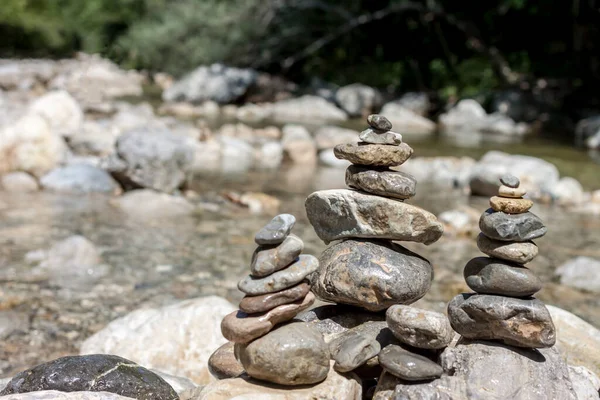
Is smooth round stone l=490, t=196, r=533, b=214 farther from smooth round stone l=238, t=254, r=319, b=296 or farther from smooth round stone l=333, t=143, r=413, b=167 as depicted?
smooth round stone l=238, t=254, r=319, b=296

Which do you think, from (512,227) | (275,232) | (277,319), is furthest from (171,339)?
(512,227)

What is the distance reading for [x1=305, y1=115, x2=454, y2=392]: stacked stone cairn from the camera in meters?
3.52

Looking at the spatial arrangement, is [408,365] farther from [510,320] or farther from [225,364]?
[225,364]

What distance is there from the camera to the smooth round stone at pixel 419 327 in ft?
10.5

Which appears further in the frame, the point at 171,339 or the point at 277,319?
the point at 171,339

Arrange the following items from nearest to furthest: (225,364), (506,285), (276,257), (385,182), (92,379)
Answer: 1. (276,257)
2. (506,285)
3. (92,379)
4. (385,182)
5. (225,364)

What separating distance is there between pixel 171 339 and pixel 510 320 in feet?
8.21

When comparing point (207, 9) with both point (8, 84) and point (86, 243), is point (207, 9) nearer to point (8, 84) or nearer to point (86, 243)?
point (8, 84)

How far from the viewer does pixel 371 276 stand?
355 cm

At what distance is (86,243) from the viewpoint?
708 centimetres

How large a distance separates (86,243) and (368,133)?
4.31 meters

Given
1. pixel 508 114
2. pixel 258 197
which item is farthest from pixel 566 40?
pixel 258 197

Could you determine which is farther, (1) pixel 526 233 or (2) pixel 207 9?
(2) pixel 207 9

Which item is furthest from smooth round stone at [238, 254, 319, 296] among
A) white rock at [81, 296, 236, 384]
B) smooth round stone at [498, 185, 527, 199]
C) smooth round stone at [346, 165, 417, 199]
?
white rock at [81, 296, 236, 384]
